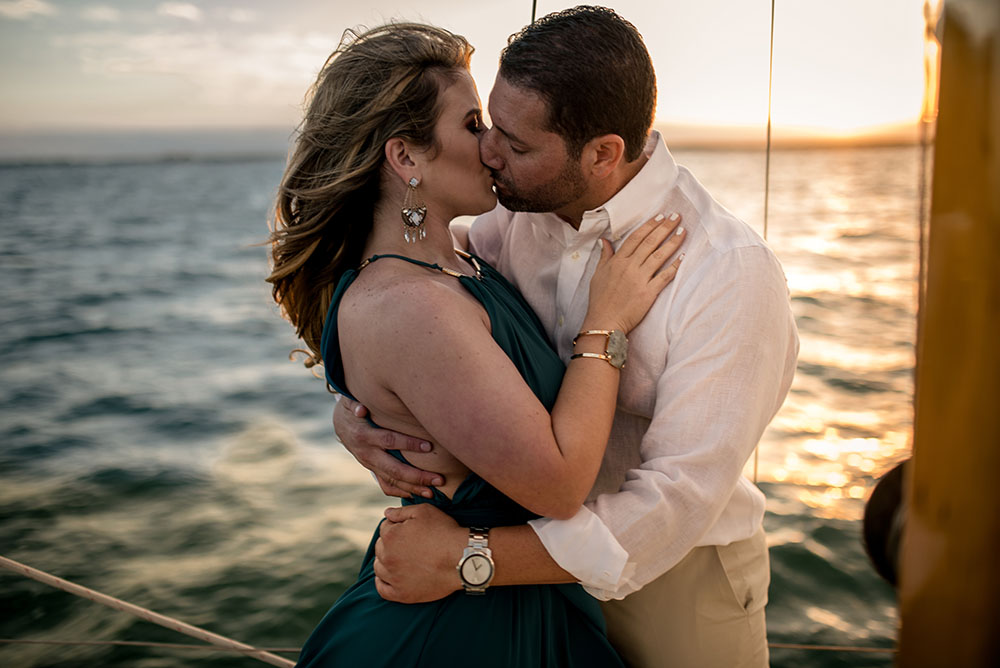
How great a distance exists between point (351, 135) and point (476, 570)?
0.94 metres

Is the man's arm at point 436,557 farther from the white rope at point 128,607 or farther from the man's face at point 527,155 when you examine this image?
the white rope at point 128,607

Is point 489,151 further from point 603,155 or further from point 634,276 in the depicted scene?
point 634,276

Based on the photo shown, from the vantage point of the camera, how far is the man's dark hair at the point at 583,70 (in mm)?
1703

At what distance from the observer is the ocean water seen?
14.6 ft

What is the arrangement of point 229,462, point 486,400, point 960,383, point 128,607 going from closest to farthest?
point 960,383 → point 486,400 → point 128,607 → point 229,462

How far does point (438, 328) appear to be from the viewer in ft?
4.84

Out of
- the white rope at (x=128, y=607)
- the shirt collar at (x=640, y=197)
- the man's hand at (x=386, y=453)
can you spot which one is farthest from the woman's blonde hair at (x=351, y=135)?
the white rope at (x=128, y=607)

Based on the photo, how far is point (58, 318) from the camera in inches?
463

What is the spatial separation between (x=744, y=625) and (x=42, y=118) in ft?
84.1

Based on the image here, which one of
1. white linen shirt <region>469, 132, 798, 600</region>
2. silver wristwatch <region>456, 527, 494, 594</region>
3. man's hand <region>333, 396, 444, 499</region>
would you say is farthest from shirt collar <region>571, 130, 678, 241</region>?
silver wristwatch <region>456, 527, 494, 594</region>

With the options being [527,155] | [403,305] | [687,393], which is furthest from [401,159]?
[687,393]

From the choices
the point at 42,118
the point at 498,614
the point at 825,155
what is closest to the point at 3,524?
the point at 498,614

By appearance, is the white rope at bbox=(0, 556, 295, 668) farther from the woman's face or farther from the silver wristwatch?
the woman's face

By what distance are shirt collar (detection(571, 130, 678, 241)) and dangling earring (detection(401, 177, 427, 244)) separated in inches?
14.7
